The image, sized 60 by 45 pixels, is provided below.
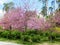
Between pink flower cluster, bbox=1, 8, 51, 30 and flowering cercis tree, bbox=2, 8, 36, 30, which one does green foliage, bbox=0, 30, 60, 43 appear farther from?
flowering cercis tree, bbox=2, 8, 36, 30

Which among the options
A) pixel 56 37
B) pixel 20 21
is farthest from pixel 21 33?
pixel 56 37

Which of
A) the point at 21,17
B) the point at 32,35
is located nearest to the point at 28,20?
the point at 21,17

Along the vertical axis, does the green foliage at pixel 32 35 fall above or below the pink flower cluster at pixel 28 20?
below

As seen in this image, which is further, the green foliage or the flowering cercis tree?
the flowering cercis tree

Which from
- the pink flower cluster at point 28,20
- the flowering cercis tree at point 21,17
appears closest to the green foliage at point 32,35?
the pink flower cluster at point 28,20

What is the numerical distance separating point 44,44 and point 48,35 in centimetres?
496

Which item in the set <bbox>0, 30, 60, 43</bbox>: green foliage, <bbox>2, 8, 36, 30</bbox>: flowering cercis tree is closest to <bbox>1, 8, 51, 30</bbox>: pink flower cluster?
<bbox>2, 8, 36, 30</bbox>: flowering cercis tree

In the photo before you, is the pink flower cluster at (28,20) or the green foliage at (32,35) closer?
the green foliage at (32,35)

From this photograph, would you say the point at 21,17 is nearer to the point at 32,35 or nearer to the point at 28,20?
the point at 28,20

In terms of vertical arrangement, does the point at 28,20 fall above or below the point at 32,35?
above

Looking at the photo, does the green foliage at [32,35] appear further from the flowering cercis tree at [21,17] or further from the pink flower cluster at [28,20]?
the flowering cercis tree at [21,17]

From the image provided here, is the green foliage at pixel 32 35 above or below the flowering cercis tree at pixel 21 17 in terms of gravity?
below

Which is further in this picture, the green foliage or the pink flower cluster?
the pink flower cluster

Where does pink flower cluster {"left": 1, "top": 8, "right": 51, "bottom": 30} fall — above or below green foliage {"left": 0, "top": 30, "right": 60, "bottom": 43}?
above
